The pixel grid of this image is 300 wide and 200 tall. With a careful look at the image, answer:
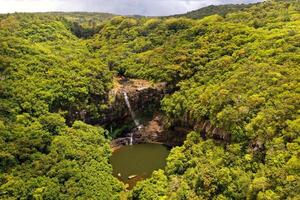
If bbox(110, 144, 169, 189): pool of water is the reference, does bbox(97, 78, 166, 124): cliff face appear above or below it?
above

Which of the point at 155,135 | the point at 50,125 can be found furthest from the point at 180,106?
the point at 50,125

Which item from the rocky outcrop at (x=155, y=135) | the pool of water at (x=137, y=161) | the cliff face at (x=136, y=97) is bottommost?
the pool of water at (x=137, y=161)

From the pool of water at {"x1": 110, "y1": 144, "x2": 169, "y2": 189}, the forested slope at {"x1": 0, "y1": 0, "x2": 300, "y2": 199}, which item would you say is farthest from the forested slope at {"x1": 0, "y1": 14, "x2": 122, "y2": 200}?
the pool of water at {"x1": 110, "y1": 144, "x2": 169, "y2": 189}

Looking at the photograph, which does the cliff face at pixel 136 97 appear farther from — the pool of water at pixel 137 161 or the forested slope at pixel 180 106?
the pool of water at pixel 137 161

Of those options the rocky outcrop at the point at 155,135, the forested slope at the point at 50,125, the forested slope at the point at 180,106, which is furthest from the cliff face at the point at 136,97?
the rocky outcrop at the point at 155,135

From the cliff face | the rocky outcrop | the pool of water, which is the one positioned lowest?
the pool of water

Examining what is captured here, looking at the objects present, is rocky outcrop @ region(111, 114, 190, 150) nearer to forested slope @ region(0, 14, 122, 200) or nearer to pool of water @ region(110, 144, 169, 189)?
pool of water @ region(110, 144, 169, 189)

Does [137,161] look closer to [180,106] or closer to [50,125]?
[180,106]
